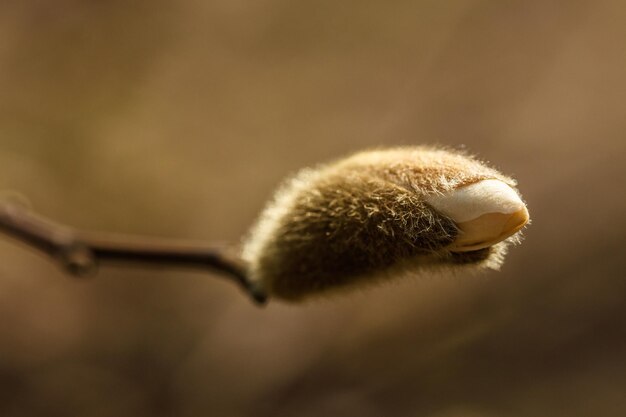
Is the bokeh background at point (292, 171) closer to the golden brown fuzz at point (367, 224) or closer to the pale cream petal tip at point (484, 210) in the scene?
the golden brown fuzz at point (367, 224)

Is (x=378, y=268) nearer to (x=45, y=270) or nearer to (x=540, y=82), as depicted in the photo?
(x=45, y=270)

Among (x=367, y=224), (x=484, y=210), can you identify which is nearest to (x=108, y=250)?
(x=367, y=224)

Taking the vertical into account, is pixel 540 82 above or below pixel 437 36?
below

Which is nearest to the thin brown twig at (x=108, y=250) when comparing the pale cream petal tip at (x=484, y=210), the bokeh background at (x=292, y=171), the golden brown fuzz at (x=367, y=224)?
the golden brown fuzz at (x=367, y=224)

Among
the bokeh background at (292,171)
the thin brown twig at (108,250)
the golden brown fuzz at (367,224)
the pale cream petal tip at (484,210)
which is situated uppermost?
the bokeh background at (292,171)

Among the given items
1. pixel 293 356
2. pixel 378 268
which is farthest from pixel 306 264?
pixel 293 356

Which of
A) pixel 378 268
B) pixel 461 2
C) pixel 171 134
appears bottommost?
pixel 378 268

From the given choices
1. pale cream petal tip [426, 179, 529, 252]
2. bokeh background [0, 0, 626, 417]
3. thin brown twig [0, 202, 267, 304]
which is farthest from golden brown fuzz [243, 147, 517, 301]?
bokeh background [0, 0, 626, 417]
